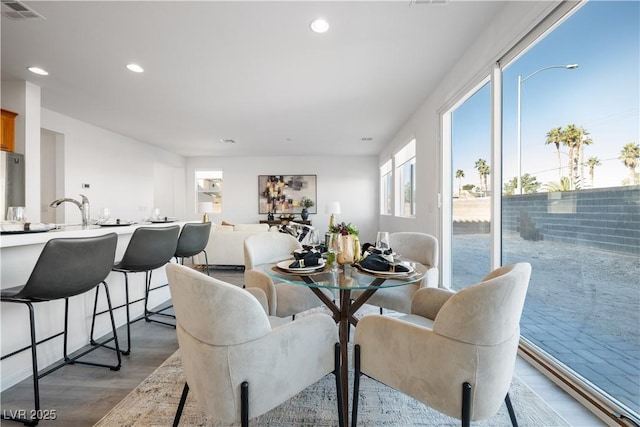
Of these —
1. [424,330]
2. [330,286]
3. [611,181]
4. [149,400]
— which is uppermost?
[611,181]

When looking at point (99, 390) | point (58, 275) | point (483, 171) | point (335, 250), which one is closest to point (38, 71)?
point (58, 275)

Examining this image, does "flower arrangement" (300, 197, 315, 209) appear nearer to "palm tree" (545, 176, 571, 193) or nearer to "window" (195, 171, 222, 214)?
"window" (195, 171, 222, 214)

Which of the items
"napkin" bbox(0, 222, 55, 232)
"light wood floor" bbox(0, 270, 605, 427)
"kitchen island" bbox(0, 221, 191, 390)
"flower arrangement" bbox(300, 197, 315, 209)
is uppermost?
"flower arrangement" bbox(300, 197, 315, 209)

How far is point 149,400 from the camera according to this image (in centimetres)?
158

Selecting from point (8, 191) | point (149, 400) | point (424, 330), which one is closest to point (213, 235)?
point (8, 191)

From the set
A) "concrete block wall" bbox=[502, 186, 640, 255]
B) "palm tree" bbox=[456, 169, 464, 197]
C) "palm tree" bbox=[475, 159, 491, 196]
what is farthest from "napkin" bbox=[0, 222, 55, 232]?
"palm tree" bbox=[456, 169, 464, 197]

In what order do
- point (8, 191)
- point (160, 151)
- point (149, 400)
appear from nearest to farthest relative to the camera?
1. point (149, 400)
2. point (8, 191)
3. point (160, 151)

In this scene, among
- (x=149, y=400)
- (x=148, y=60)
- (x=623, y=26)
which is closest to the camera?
(x=623, y=26)

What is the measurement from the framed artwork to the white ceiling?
320cm

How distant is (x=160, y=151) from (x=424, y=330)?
7837 millimetres

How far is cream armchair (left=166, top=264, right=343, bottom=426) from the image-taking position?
96 cm

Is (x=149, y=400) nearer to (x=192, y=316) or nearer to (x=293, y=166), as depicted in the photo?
(x=192, y=316)

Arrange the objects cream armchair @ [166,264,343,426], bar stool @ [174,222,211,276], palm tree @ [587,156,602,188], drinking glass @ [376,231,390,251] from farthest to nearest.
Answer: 1. bar stool @ [174,222,211,276]
2. drinking glass @ [376,231,390,251]
3. palm tree @ [587,156,602,188]
4. cream armchair @ [166,264,343,426]

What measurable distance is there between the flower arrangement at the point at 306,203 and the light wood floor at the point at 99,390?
5997 millimetres
